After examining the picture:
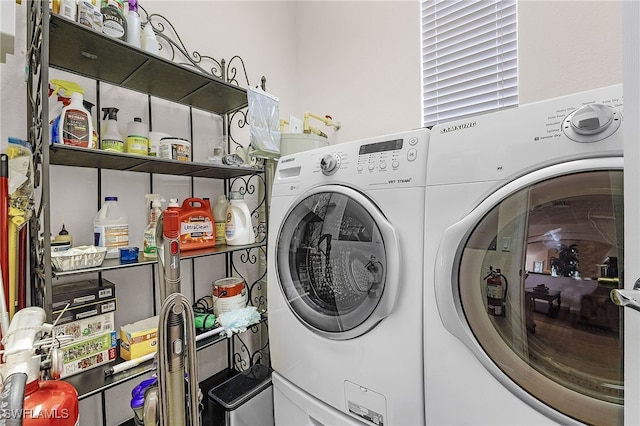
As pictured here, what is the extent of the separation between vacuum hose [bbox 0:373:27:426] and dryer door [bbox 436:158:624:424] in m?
0.82

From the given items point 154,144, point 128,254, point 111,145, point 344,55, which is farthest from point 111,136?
point 344,55

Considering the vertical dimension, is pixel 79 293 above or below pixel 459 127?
below

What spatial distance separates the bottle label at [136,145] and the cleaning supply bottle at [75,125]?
0.48ft

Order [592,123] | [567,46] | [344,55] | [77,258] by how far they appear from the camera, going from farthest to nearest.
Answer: [344,55] < [567,46] < [77,258] < [592,123]

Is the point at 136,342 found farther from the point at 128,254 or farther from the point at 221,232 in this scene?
the point at 221,232

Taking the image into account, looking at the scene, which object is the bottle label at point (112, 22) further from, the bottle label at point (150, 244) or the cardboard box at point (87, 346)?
the cardboard box at point (87, 346)

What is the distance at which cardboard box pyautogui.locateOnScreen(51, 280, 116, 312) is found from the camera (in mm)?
955

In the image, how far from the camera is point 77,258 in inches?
36.6

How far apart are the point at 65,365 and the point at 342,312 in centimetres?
92

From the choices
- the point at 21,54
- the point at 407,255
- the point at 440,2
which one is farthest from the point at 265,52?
the point at 407,255

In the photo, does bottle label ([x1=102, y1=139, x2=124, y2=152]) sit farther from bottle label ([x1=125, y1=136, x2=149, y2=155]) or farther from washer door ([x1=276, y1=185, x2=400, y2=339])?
washer door ([x1=276, y1=185, x2=400, y2=339])

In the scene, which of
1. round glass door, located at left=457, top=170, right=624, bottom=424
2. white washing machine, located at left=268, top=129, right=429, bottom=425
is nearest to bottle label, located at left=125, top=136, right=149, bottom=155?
white washing machine, located at left=268, top=129, right=429, bottom=425

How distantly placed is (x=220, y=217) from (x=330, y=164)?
0.77 meters

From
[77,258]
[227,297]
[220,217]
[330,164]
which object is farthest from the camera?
[220,217]
